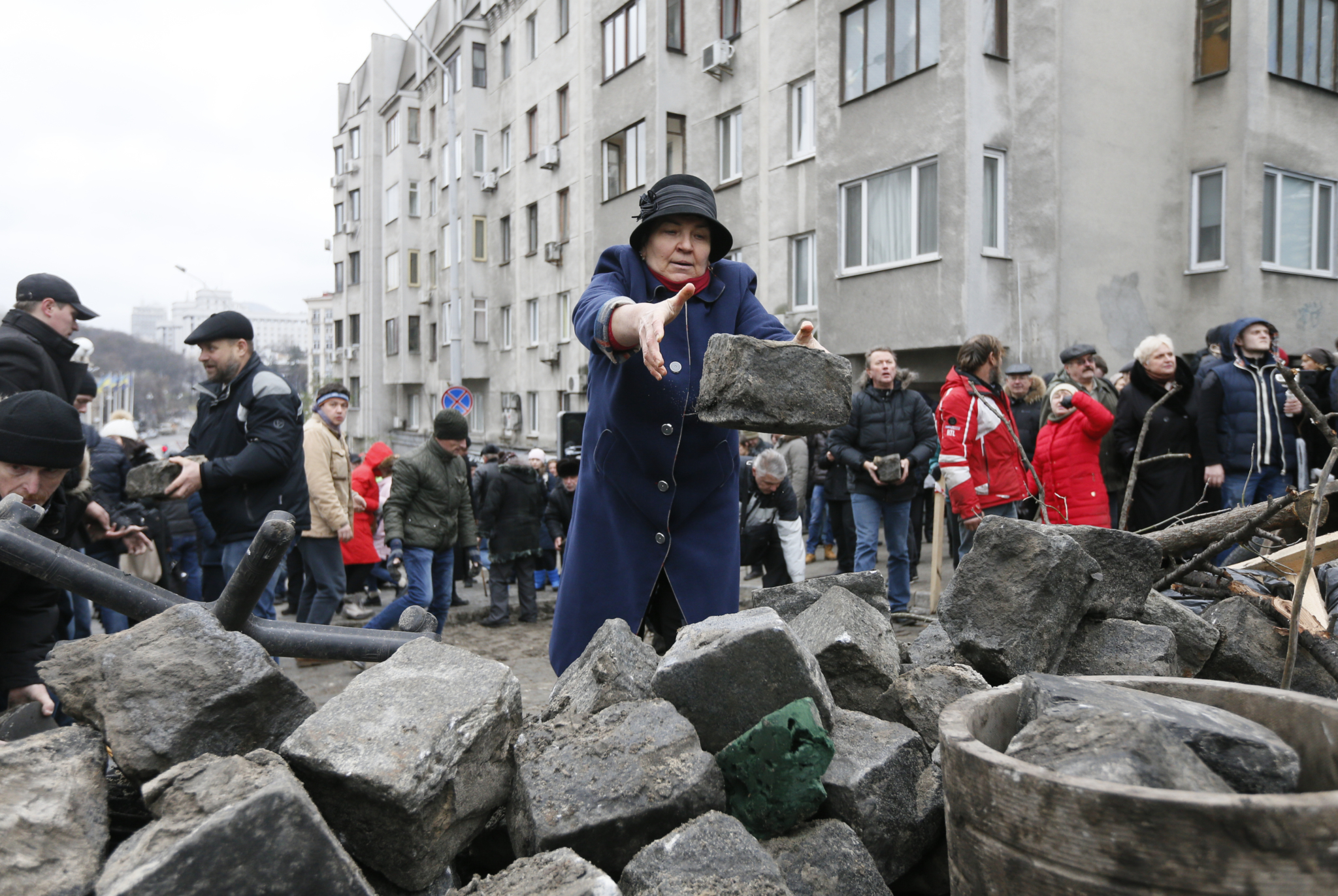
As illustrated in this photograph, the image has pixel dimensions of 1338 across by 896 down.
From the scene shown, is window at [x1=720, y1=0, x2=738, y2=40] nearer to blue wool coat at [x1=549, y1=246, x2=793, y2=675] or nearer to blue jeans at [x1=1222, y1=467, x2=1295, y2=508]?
blue jeans at [x1=1222, y1=467, x2=1295, y2=508]

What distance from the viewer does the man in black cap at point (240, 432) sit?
486 cm

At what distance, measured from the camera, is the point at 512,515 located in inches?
345

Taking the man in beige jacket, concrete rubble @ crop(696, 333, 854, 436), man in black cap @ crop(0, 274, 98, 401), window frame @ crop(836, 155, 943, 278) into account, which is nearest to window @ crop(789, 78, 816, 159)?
window frame @ crop(836, 155, 943, 278)

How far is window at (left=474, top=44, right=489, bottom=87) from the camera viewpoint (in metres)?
27.6

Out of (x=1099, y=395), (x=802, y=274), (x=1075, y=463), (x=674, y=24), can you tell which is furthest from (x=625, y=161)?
(x=1075, y=463)

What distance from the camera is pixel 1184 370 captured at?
712 centimetres

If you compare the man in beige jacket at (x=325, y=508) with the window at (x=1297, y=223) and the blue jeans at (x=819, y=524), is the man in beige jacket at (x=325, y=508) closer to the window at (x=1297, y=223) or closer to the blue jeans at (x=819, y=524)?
the blue jeans at (x=819, y=524)

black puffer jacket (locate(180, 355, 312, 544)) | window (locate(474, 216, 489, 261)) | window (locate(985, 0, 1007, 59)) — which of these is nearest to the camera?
black puffer jacket (locate(180, 355, 312, 544))

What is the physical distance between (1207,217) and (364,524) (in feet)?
41.0

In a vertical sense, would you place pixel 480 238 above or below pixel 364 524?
above

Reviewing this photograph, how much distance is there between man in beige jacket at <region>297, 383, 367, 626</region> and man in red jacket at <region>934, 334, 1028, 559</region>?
4.13m

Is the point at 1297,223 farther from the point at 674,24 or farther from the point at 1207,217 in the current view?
the point at 674,24

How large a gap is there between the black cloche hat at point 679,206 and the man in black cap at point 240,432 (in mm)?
2767

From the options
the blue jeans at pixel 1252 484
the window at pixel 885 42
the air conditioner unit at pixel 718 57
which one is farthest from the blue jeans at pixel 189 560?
the air conditioner unit at pixel 718 57
